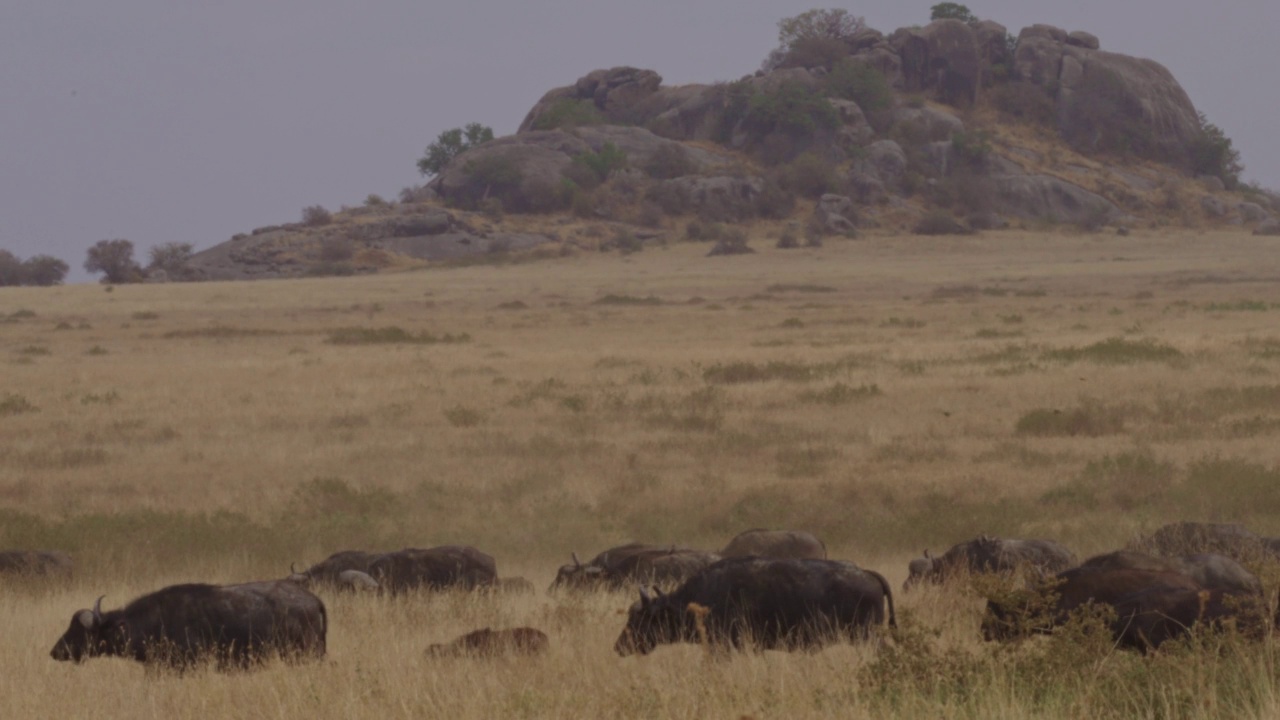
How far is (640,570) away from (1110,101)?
103213 millimetres

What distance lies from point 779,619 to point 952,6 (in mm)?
113797

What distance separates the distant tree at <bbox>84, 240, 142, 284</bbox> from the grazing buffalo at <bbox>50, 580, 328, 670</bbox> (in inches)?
3066

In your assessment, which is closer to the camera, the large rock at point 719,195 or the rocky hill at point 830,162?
the rocky hill at point 830,162

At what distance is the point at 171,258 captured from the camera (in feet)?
274

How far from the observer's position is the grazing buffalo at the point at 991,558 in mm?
9742

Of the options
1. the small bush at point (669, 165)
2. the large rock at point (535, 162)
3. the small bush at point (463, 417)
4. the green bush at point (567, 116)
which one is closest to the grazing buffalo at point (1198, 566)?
the small bush at point (463, 417)

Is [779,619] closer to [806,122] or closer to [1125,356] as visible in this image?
[1125,356]

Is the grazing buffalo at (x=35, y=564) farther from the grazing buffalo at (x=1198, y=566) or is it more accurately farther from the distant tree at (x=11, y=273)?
the distant tree at (x=11, y=273)

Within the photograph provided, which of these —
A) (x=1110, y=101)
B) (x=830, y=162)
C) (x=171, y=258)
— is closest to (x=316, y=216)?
(x=171, y=258)

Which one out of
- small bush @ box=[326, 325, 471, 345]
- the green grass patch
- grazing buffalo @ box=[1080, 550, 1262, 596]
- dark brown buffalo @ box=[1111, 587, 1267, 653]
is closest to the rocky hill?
small bush @ box=[326, 325, 471, 345]

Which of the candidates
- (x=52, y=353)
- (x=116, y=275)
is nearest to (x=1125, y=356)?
(x=52, y=353)

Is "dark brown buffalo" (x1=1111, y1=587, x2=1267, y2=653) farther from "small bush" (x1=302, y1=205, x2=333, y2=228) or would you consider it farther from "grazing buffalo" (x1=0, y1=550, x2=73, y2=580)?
"small bush" (x1=302, y1=205, x2=333, y2=228)

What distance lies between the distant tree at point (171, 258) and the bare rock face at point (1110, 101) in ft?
216

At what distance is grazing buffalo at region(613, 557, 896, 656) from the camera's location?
7.13 metres
